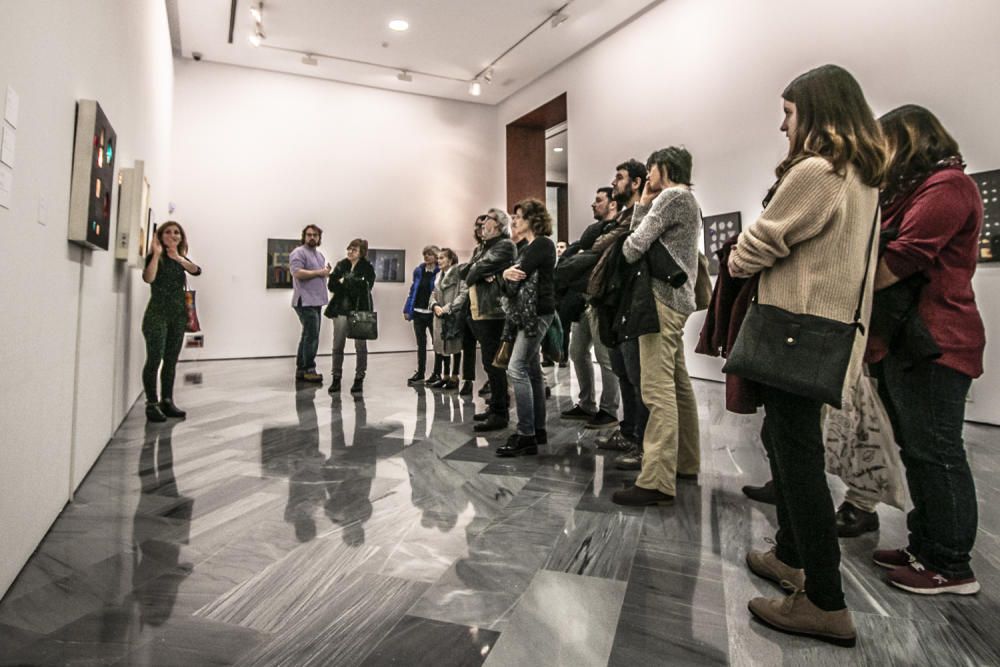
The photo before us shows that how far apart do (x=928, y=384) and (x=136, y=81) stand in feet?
18.5

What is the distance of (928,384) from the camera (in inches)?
72.9

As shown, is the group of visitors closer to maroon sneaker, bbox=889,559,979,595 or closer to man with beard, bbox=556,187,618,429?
maroon sneaker, bbox=889,559,979,595

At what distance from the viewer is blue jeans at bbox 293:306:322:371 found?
22.2 feet

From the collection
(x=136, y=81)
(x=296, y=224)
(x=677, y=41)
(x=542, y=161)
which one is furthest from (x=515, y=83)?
(x=136, y=81)

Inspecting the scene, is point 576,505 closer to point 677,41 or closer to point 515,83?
point 677,41

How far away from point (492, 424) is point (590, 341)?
1.18 m

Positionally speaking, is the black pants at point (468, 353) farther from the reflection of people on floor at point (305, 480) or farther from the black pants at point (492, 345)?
the reflection of people on floor at point (305, 480)

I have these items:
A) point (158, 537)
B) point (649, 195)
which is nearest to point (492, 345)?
point (649, 195)

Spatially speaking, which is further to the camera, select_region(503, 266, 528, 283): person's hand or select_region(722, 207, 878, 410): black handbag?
select_region(503, 266, 528, 283): person's hand

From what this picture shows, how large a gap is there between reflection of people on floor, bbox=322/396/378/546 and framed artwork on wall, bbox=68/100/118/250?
1.67 meters

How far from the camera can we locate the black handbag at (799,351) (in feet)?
4.67

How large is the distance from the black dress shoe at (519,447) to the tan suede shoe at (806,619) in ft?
6.54

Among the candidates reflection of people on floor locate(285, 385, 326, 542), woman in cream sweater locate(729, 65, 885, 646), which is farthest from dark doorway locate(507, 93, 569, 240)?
woman in cream sweater locate(729, 65, 885, 646)

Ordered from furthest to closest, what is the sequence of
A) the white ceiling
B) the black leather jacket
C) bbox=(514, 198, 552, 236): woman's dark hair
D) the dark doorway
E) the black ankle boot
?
the dark doorway, the white ceiling, the black ankle boot, the black leather jacket, bbox=(514, 198, 552, 236): woman's dark hair
